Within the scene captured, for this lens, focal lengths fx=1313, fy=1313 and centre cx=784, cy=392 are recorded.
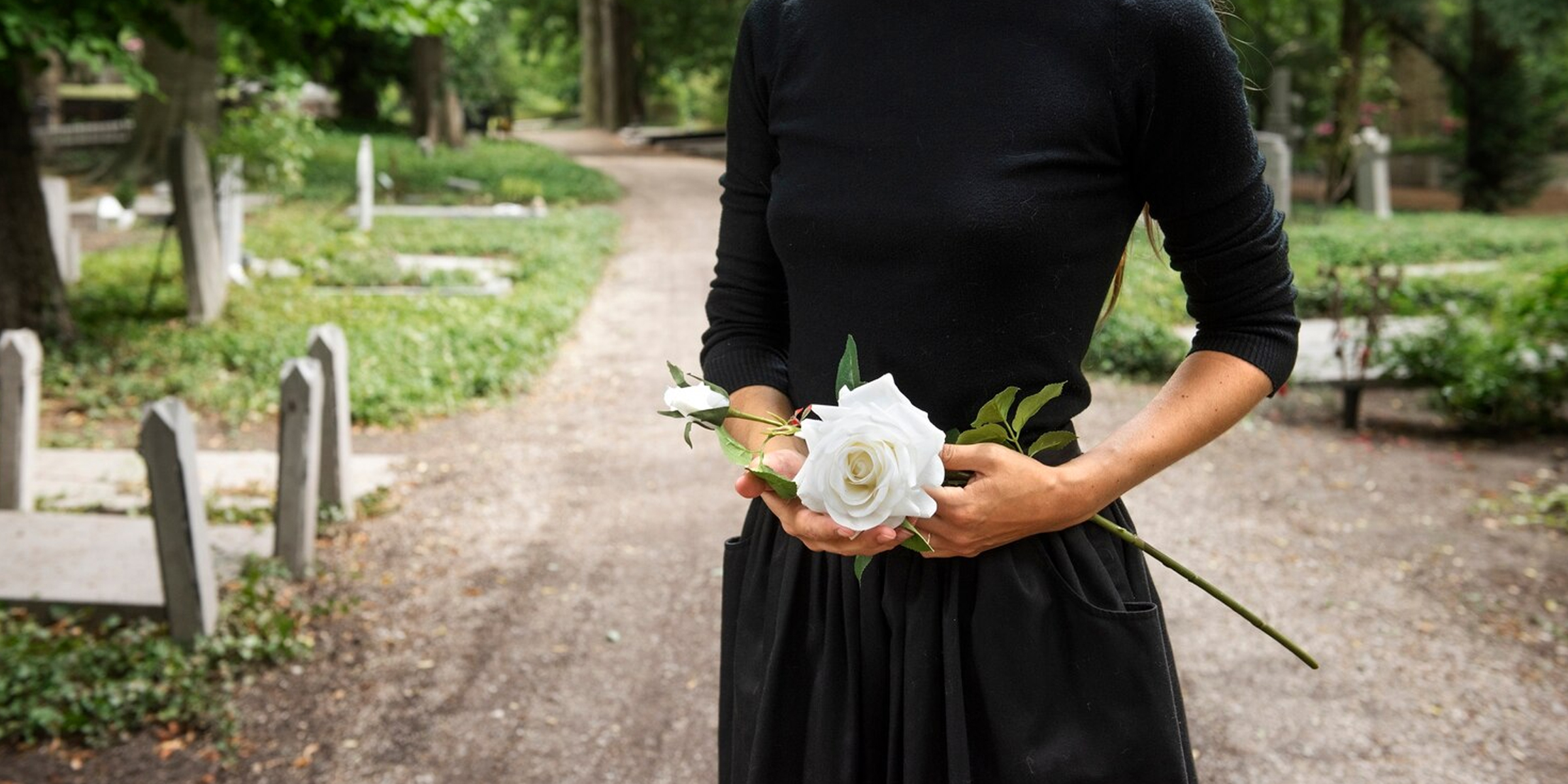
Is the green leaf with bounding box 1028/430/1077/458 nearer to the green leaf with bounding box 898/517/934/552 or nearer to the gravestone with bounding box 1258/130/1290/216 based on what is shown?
the green leaf with bounding box 898/517/934/552

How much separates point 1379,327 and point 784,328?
7972 mm

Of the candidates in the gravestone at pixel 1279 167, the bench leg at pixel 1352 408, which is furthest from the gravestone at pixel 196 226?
the gravestone at pixel 1279 167

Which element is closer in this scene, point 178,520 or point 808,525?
point 808,525

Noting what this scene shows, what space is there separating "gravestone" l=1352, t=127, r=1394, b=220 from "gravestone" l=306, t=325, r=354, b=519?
19.1 meters

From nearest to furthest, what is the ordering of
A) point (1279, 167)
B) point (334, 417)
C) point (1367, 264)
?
point (334, 417), point (1367, 264), point (1279, 167)

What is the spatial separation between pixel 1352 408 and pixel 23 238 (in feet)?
28.6

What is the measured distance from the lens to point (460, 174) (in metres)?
21.5

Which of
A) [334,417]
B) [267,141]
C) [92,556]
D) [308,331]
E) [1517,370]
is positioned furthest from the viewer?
[267,141]

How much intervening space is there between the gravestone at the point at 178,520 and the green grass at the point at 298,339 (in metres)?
3.33

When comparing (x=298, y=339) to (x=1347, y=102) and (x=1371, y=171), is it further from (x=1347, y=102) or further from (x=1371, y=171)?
(x=1371, y=171)

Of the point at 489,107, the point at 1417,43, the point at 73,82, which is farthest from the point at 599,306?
the point at 73,82

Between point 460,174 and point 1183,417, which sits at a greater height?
point 1183,417

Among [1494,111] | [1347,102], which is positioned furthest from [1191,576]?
[1494,111]

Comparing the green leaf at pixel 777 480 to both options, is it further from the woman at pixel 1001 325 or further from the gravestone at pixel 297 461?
the gravestone at pixel 297 461
